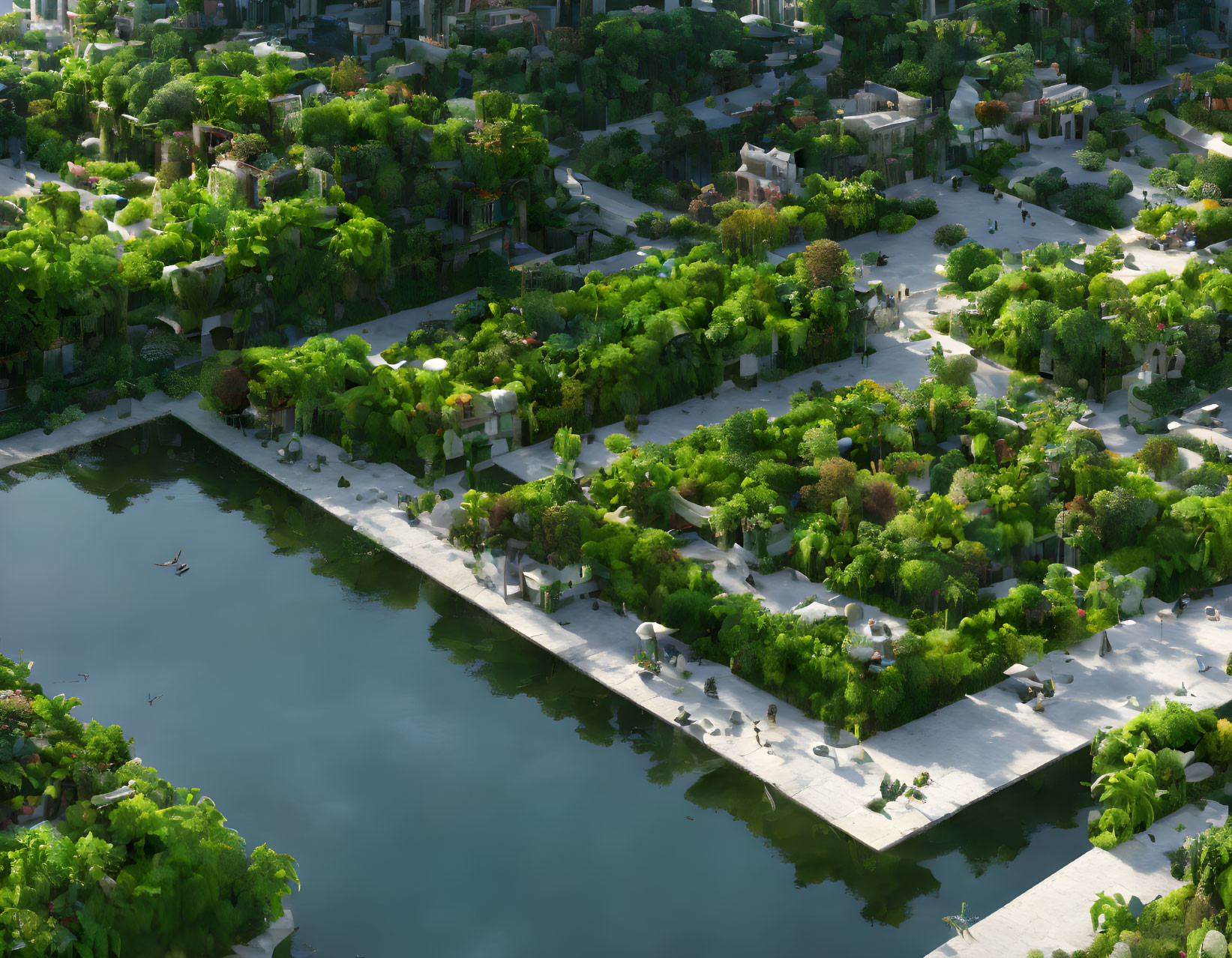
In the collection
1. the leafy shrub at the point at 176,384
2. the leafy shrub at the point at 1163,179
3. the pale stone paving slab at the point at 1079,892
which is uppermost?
the leafy shrub at the point at 1163,179

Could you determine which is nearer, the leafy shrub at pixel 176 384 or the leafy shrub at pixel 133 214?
the leafy shrub at pixel 176 384

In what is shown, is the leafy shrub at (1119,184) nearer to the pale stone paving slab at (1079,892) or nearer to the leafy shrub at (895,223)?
the leafy shrub at (895,223)

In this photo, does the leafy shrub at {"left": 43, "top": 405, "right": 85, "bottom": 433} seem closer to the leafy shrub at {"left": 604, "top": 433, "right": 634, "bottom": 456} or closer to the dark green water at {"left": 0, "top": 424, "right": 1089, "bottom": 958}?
the dark green water at {"left": 0, "top": 424, "right": 1089, "bottom": 958}

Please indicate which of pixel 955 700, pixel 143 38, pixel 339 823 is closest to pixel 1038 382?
pixel 955 700

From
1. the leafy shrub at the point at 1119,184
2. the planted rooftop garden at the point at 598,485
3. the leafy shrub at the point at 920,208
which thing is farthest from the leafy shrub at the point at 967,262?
the leafy shrub at the point at 1119,184

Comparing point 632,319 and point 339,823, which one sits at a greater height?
point 632,319

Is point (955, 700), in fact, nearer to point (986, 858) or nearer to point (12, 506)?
point (986, 858)

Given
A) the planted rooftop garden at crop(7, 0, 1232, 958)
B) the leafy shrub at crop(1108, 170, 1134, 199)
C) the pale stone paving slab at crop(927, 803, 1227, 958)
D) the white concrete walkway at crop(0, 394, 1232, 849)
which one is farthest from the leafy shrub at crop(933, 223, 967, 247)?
the pale stone paving slab at crop(927, 803, 1227, 958)
